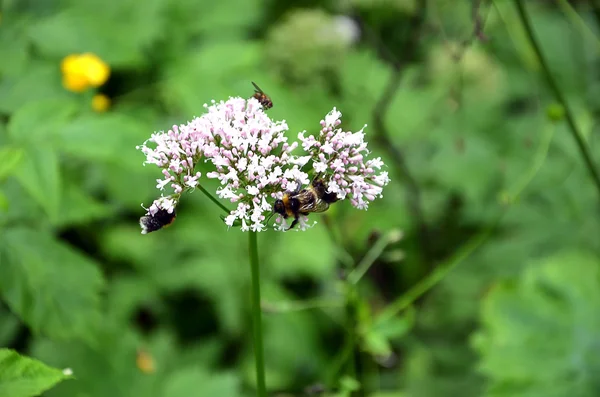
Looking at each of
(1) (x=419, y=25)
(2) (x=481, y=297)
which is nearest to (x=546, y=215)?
(2) (x=481, y=297)

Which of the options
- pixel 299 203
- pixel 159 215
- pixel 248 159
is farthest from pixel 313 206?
pixel 159 215

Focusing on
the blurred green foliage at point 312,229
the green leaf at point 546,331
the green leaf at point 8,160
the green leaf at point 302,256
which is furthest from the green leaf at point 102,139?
the green leaf at point 546,331

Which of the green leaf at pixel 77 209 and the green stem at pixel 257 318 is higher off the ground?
the green leaf at pixel 77 209

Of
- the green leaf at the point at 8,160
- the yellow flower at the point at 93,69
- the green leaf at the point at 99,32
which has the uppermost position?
the green leaf at the point at 99,32

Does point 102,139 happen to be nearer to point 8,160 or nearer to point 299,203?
point 8,160

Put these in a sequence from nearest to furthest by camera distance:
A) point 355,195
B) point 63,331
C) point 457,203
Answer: point 355,195
point 63,331
point 457,203

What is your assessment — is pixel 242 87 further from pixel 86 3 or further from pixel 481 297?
pixel 481 297

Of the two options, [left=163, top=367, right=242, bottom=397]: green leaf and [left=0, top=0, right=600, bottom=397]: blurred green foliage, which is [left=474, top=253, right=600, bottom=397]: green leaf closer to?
[left=0, top=0, right=600, bottom=397]: blurred green foliage

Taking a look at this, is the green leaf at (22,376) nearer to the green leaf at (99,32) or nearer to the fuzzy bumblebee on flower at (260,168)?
the fuzzy bumblebee on flower at (260,168)

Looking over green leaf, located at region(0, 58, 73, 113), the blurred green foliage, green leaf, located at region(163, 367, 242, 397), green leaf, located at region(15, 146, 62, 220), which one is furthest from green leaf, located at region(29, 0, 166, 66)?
green leaf, located at region(163, 367, 242, 397)
